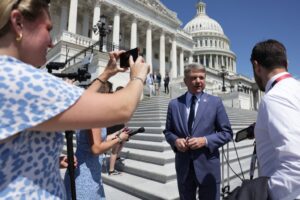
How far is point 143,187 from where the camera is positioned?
5.01 meters

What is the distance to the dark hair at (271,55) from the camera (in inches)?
→ 74.0

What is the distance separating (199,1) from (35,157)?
11860 centimetres

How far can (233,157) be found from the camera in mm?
7777

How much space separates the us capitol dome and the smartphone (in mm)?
90421

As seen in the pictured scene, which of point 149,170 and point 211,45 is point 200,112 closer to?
point 149,170

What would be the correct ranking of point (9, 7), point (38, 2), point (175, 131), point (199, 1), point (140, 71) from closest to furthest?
point (9, 7), point (38, 2), point (140, 71), point (175, 131), point (199, 1)

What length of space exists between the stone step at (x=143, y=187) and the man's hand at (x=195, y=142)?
198 cm

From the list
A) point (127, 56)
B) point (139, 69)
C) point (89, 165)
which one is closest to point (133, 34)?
point (89, 165)

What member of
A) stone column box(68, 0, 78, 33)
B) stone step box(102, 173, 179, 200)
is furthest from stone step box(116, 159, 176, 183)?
stone column box(68, 0, 78, 33)

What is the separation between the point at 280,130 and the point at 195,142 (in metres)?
1.41

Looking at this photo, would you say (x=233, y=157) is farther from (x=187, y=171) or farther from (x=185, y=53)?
(x=185, y=53)

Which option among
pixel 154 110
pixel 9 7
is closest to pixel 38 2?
pixel 9 7

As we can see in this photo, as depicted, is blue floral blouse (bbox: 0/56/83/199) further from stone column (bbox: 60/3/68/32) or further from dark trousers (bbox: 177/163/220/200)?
stone column (bbox: 60/3/68/32)

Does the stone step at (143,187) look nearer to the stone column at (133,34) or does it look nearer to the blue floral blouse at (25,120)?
the blue floral blouse at (25,120)
